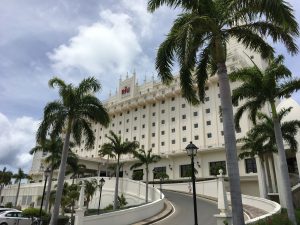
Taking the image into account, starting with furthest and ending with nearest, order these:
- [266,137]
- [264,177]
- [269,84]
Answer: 1. [264,177]
2. [266,137]
3. [269,84]

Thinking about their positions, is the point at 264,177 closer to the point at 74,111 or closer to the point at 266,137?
the point at 266,137

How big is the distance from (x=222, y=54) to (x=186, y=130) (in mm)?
45541

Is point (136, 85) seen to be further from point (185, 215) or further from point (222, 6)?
point (222, 6)

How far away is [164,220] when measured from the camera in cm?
2116

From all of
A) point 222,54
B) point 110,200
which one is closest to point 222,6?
point 222,54

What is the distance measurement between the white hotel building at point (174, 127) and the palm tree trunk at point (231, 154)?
120ft

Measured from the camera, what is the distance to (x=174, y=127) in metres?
58.5

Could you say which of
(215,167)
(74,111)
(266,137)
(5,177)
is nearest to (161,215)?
(74,111)

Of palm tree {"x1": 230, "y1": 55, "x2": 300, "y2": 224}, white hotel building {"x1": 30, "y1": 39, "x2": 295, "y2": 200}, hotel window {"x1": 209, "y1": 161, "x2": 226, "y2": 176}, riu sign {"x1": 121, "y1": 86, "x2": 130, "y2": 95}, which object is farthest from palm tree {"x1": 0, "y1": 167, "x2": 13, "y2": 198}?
palm tree {"x1": 230, "y1": 55, "x2": 300, "y2": 224}

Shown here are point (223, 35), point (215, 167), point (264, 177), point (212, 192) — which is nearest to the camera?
point (223, 35)

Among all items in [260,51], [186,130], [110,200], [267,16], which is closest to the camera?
[267,16]

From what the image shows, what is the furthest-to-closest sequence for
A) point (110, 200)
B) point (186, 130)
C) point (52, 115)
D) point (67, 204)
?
point (186, 130), point (110, 200), point (67, 204), point (52, 115)

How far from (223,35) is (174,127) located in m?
47.2

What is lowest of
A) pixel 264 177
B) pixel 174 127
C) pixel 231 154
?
pixel 231 154
